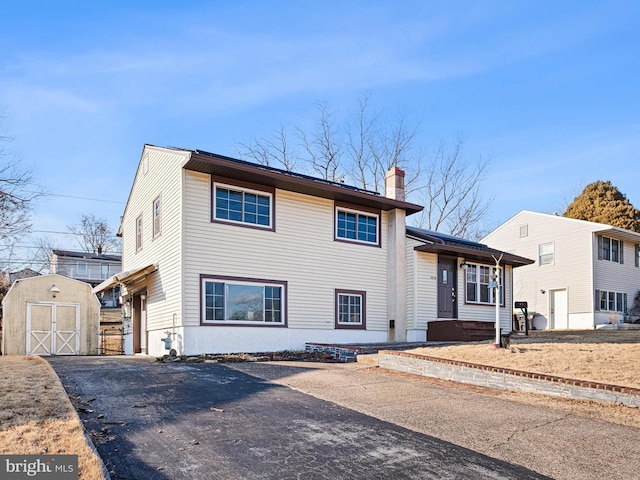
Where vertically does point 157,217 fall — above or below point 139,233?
above

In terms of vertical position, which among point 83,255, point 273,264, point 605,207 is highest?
point 605,207

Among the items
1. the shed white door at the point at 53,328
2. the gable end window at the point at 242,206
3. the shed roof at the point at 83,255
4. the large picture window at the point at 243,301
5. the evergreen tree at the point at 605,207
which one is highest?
the evergreen tree at the point at 605,207

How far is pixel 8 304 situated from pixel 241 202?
483 inches

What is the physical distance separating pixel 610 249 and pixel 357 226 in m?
19.5

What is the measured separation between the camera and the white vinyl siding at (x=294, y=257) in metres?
14.1

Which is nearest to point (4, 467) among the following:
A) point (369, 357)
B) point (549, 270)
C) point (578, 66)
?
point (369, 357)

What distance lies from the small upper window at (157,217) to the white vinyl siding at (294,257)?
266cm

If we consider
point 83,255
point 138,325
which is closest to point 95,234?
point 83,255

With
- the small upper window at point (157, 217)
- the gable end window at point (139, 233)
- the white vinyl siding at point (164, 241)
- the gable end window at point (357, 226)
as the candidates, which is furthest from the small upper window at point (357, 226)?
the gable end window at point (139, 233)

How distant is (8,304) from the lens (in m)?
20.5

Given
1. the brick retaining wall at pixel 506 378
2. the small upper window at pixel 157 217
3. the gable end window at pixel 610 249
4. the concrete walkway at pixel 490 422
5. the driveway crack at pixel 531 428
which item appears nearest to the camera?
the concrete walkway at pixel 490 422

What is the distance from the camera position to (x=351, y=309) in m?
17.2
